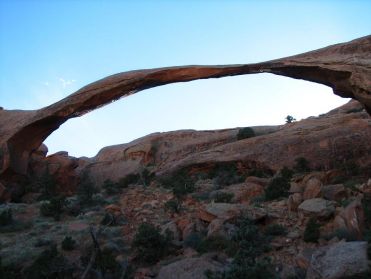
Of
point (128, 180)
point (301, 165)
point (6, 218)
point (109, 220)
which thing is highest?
point (6, 218)

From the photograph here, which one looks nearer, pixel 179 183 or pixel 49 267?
pixel 49 267

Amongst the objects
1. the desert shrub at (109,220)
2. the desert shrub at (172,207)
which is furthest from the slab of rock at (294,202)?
the desert shrub at (109,220)

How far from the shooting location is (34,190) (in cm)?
2036

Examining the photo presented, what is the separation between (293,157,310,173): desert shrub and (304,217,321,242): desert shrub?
7.97 m

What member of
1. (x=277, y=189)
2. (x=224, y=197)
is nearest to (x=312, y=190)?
(x=277, y=189)

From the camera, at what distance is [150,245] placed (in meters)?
10.4

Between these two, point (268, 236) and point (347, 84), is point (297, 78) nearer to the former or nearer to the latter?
point (347, 84)

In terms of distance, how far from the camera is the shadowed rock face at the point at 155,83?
543 inches

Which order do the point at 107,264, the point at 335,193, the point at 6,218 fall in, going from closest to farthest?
the point at 107,264
the point at 335,193
the point at 6,218

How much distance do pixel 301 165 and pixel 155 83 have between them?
645 centimetres

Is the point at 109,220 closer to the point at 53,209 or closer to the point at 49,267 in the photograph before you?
the point at 53,209

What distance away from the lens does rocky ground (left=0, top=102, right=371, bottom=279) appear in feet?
29.5

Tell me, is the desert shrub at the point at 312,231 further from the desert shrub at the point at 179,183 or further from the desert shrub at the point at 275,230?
the desert shrub at the point at 179,183

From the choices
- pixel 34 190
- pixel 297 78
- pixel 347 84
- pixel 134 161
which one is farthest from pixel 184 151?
pixel 347 84
